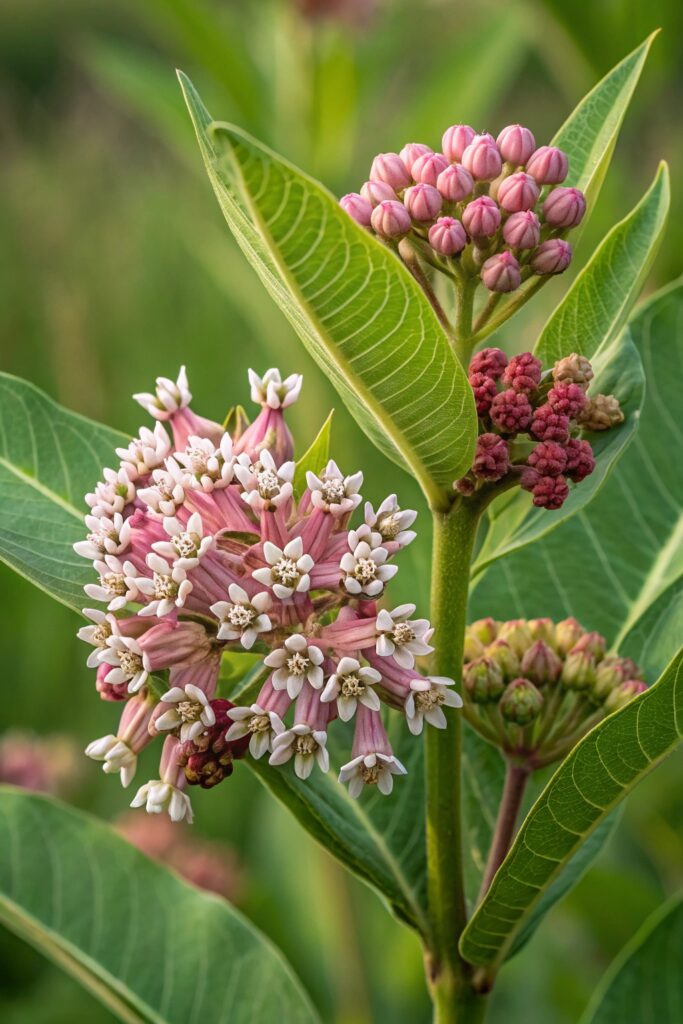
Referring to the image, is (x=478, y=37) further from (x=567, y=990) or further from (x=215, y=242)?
(x=567, y=990)

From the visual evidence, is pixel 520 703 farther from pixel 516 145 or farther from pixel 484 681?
pixel 516 145

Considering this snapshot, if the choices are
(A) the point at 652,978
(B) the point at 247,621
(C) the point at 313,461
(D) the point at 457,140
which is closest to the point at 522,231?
(D) the point at 457,140

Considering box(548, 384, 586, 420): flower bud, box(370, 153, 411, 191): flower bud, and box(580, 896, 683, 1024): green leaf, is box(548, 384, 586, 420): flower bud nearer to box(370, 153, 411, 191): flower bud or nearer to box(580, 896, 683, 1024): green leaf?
box(370, 153, 411, 191): flower bud

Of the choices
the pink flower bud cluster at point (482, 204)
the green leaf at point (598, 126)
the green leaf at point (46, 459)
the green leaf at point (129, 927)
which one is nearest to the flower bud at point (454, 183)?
the pink flower bud cluster at point (482, 204)

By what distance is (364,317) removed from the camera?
0.91 m

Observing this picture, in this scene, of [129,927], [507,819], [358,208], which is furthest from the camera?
[129,927]

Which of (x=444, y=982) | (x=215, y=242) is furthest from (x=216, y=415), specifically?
(x=444, y=982)

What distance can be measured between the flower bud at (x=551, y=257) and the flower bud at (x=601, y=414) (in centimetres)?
13

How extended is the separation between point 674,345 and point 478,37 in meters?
2.17

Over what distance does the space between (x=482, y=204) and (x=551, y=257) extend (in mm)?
78

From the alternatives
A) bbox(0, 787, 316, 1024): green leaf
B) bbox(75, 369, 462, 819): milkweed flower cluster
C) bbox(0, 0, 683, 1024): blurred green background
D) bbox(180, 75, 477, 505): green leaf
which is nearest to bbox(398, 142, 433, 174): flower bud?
bbox(180, 75, 477, 505): green leaf

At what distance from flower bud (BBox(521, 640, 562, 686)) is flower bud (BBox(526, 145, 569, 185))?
1.53ft

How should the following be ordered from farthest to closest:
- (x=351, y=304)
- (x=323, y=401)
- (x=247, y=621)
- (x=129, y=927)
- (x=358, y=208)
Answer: (x=323, y=401) → (x=129, y=927) → (x=358, y=208) → (x=247, y=621) → (x=351, y=304)

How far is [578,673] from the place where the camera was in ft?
3.96
